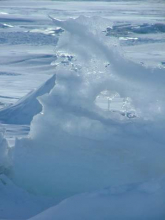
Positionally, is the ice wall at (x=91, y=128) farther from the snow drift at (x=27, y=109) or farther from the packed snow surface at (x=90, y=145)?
the snow drift at (x=27, y=109)

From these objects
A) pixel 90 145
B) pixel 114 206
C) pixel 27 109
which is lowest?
pixel 114 206

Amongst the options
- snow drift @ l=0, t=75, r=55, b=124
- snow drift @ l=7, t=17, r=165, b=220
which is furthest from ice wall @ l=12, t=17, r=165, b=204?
snow drift @ l=0, t=75, r=55, b=124

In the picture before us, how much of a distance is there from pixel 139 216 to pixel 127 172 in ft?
1.02

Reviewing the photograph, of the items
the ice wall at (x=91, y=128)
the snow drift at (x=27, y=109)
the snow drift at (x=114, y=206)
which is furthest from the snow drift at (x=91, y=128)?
the snow drift at (x=27, y=109)

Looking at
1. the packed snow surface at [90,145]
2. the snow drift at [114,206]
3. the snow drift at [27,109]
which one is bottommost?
the snow drift at [114,206]

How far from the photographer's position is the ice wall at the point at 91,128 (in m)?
3.05

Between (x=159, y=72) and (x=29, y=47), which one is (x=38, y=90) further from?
(x=29, y=47)

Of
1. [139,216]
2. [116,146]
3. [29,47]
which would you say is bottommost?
[139,216]

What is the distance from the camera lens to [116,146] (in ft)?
10.1

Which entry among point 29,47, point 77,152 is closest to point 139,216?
point 77,152

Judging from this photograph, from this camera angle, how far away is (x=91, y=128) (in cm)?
313

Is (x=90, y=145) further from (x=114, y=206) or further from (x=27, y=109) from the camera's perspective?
(x=27, y=109)

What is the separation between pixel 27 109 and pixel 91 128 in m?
2.58

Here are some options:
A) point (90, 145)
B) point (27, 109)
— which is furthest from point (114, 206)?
point (27, 109)
